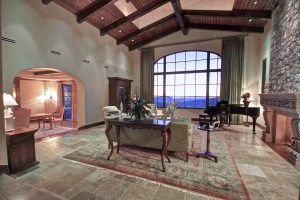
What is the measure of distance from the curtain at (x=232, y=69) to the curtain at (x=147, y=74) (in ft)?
12.5

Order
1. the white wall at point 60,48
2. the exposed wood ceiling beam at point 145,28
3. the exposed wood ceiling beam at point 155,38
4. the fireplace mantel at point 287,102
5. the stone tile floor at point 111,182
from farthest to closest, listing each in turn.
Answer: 1. the exposed wood ceiling beam at point 155,38
2. the exposed wood ceiling beam at point 145,28
3. the white wall at point 60,48
4. the fireplace mantel at point 287,102
5. the stone tile floor at point 111,182

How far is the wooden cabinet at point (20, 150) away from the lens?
96.5 inches

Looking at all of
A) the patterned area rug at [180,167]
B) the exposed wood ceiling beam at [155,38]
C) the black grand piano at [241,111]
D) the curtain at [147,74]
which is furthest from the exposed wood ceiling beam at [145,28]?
the patterned area rug at [180,167]

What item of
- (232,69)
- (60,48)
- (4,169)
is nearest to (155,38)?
(232,69)

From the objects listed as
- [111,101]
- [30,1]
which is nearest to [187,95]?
[111,101]

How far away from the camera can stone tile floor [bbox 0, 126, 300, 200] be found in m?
2.00

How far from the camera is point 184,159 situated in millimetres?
3088

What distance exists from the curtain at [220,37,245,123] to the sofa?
4543 mm

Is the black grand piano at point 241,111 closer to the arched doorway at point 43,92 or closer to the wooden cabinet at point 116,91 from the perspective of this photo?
the wooden cabinet at point 116,91

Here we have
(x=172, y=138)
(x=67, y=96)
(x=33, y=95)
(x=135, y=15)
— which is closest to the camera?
(x=172, y=138)

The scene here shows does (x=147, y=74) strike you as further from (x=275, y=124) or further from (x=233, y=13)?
(x=275, y=124)

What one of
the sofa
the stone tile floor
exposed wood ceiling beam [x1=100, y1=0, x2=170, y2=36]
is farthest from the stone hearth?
exposed wood ceiling beam [x1=100, y1=0, x2=170, y2=36]

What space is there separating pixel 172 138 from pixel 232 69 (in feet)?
18.0

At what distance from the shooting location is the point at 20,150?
2.58m
